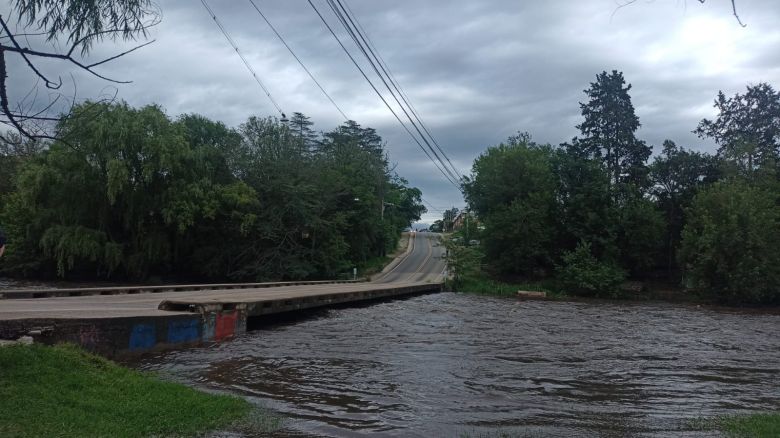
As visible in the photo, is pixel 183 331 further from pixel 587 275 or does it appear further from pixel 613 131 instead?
pixel 613 131

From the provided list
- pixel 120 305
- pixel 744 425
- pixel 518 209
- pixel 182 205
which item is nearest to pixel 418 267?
pixel 518 209

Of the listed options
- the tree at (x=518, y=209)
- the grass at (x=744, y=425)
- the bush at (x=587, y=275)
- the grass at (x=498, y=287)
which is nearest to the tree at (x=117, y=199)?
the grass at (x=498, y=287)

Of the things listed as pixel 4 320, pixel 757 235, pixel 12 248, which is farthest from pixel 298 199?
pixel 4 320

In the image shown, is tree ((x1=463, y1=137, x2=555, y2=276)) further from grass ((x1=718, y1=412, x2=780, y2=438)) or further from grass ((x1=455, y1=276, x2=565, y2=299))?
grass ((x1=718, y1=412, x2=780, y2=438))

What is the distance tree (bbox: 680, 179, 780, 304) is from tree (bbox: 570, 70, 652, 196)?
1176 centimetres

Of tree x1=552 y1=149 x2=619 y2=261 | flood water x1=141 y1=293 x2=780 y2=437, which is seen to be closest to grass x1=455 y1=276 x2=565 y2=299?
tree x1=552 y1=149 x2=619 y2=261

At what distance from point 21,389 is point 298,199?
41.0 m

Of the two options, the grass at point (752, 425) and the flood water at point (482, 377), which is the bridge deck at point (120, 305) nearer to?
the flood water at point (482, 377)

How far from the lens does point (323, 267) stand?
160 feet

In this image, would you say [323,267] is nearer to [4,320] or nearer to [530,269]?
[530,269]

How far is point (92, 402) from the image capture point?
6305 mm

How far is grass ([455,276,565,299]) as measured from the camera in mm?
47312

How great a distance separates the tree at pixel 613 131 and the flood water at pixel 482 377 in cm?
3665

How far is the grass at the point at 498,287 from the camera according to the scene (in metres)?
47.3
